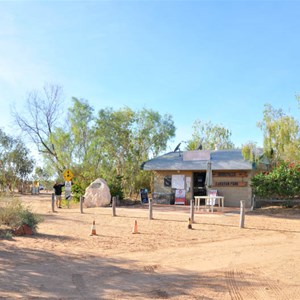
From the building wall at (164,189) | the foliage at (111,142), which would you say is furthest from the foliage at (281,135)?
the foliage at (111,142)

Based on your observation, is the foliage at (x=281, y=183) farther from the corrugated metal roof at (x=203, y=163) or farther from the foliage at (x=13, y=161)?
the foliage at (x=13, y=161)

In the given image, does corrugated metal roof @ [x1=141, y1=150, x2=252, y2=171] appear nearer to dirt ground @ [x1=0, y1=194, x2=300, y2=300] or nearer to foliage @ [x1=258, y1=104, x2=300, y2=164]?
foliage @ [x1=258, y1=104, x2=300, y2=164]

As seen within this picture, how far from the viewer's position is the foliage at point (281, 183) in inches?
733

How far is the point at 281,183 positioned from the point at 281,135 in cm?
300

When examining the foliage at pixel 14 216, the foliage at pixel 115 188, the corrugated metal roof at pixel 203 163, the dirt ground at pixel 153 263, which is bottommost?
the dirt ground at pixel 153 263

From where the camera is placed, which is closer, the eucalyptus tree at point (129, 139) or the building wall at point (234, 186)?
the building wall at point (234, 186)

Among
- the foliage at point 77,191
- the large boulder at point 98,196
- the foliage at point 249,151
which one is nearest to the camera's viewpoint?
the foliage at point 249,151

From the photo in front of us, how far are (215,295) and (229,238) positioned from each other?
19.7ft

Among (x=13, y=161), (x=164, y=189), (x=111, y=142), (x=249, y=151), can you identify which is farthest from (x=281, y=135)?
(x=13, y=161)

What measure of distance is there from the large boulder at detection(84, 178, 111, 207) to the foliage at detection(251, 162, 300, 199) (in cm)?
874

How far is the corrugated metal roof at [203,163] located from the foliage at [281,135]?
1.66m

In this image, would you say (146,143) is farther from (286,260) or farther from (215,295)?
(215,295)

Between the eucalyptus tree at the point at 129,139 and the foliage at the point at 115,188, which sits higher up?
the eucalyptus tree at the point at 129,139

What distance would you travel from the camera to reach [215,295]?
5895 mm
